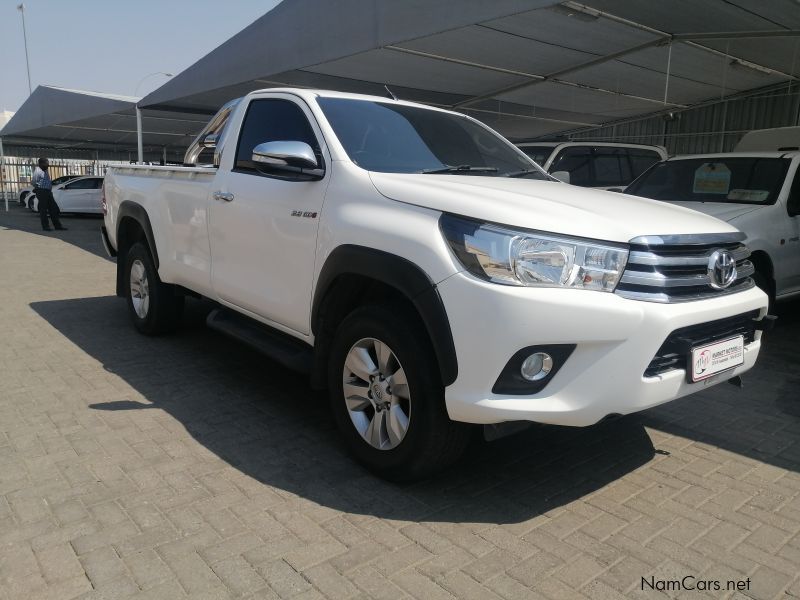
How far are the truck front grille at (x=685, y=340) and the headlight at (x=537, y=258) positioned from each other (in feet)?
1.25

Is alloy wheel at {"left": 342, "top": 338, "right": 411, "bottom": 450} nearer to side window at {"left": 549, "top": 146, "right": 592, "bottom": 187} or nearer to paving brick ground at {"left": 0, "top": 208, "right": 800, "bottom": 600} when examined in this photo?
paving brick ground at {"left": 0, "top": 208, "right": 800, "bottom": 600}

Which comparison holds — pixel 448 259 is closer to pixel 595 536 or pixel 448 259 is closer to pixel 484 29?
pixel 595 536

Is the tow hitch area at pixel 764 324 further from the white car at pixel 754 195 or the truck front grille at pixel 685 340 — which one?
the white car at pixel 754 195

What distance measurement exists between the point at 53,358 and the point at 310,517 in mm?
3303

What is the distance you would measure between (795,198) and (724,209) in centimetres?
88

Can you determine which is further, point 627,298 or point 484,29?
point 484,29

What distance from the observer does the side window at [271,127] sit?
12.5 ft

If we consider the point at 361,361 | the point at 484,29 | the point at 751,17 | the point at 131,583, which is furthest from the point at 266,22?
the point at 131,583

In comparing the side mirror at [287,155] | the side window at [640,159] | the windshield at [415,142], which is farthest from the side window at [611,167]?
the side mirror at [287,155]

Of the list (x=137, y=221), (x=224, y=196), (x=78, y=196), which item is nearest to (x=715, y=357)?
(x=224, y=196)

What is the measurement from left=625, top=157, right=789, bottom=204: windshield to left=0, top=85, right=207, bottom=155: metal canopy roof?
43.7ft

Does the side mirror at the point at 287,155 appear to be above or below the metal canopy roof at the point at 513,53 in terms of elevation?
below

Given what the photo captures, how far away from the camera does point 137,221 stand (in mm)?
5574

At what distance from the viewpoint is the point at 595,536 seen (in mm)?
2752
